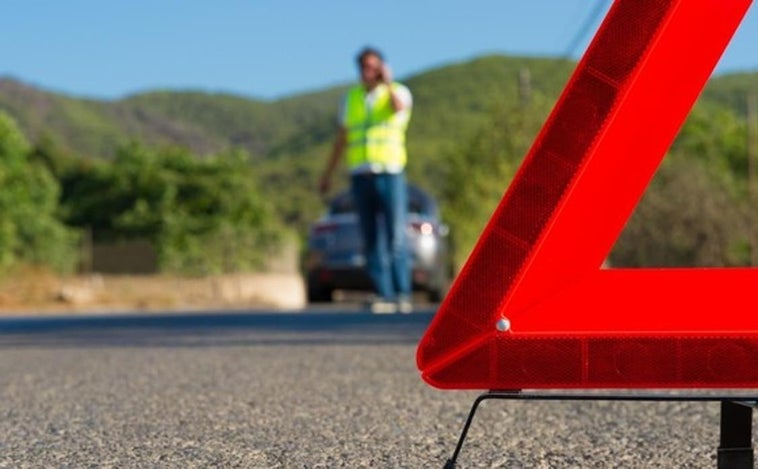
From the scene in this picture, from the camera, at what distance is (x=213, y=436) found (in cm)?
368

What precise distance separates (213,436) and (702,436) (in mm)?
1299

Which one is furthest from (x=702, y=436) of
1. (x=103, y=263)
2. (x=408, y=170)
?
(x=408, y=170)

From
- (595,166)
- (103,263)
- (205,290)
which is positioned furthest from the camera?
(103,263)

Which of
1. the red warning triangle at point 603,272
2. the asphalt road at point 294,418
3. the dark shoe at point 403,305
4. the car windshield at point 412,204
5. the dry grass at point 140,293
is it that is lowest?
the dry grass at point 140,293

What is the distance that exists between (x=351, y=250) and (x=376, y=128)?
4.22m

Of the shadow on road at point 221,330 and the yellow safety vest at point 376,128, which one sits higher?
the yellow safety vest at point 376,128

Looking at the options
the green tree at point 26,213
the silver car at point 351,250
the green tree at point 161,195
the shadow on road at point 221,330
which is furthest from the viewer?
the green tree at point 161,195

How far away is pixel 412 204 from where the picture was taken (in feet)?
48.6

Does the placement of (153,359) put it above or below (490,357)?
below

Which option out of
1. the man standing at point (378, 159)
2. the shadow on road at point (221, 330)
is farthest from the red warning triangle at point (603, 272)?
the man standing at point (378, 159)

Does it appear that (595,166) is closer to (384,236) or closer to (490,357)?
(490,357)

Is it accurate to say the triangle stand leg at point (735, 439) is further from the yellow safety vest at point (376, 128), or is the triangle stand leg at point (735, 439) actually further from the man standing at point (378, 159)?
the yellow safety vest at point (376, 128)

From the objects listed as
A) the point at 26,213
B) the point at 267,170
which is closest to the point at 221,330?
the point at 26,213

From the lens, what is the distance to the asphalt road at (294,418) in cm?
329
